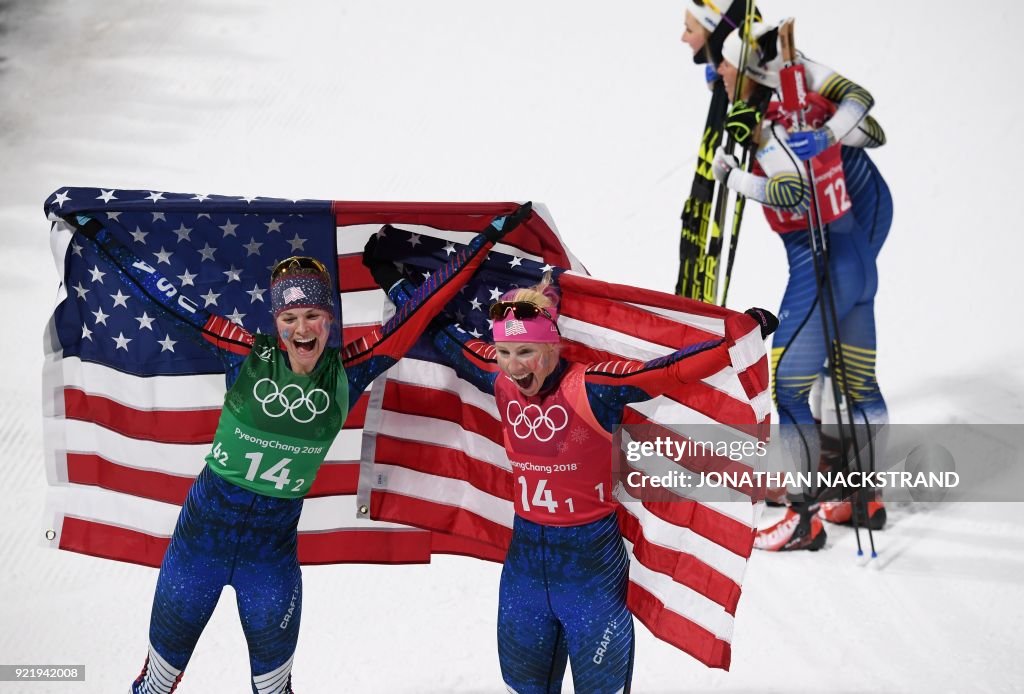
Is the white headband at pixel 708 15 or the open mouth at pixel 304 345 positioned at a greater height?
the white headband at pixel 708 15

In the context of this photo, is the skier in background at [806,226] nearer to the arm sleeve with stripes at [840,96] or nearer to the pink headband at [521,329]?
the arm sleeve with stripes at [840,96]

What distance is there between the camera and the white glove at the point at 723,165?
7922mm

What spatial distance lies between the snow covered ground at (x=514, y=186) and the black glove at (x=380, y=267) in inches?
88.1

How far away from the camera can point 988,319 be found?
10.8m

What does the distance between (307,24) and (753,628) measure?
10960 millimetres

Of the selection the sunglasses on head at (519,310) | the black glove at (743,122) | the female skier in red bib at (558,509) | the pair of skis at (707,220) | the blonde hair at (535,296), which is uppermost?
the black glove at (743,122)

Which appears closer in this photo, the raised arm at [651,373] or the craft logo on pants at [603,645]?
the raised arm at [651,373]

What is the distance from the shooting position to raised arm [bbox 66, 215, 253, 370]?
5.45 m

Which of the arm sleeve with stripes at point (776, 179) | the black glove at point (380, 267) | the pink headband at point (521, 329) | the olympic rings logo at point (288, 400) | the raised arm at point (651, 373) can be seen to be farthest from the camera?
the arm sleeve with stripes at point (776, 179)

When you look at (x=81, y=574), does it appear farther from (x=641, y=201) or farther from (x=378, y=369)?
(x=641, y=201)

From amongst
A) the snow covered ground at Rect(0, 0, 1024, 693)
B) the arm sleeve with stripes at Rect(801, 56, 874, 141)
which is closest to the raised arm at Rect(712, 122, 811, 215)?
the arm sleeve with stripes at Rect(801, 56, 874, 141)

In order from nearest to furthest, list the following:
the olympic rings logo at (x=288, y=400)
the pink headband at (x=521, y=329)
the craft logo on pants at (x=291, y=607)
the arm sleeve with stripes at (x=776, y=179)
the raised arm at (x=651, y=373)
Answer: the raised arm at (x=651, y=373) → the pink headband at (x=521, y=329) → the olympic rings logo at (x=288, y=400) → the craft logo on pants at (x=291, y=607) → the arm sleeve with stripes at (x=776, y=179)

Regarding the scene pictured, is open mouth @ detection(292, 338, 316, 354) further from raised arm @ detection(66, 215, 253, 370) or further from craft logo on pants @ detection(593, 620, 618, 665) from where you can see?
craft logo on pants @ detection(593, 620, 618, 665)

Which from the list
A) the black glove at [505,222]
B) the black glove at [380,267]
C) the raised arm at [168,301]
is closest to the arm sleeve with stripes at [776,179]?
the black glove at [505,222]
